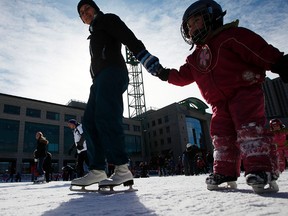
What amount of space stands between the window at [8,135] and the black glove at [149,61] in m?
35.8

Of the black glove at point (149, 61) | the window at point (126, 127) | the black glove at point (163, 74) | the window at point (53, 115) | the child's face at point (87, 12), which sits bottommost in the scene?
the black glove at point (163, 74)

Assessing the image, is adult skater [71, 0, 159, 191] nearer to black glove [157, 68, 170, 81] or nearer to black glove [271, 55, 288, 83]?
black glove [157, 68, 170, 81]

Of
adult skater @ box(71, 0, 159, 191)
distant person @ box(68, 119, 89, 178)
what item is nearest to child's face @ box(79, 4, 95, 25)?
adult skater @ box(71, 0, 159, 191)

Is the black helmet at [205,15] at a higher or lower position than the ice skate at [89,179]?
higher

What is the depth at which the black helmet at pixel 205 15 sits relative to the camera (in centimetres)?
199

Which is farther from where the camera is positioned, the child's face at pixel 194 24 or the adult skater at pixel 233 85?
the child's face at pixel 194 24

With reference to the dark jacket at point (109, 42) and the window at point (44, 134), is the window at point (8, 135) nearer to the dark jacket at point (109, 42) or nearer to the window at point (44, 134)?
the window at point (44, 134)

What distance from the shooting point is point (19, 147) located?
32.5m

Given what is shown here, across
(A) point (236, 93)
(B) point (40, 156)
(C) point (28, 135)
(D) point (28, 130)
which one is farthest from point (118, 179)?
(D) point (28, 130)

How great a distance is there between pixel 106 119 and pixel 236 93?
116 centimetres

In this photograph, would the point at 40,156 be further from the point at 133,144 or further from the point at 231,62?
the point at 133,144

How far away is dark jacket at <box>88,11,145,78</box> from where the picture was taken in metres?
2.23

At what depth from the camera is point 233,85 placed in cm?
170

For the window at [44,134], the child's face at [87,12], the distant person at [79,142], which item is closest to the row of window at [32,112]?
the window at [44,134]
